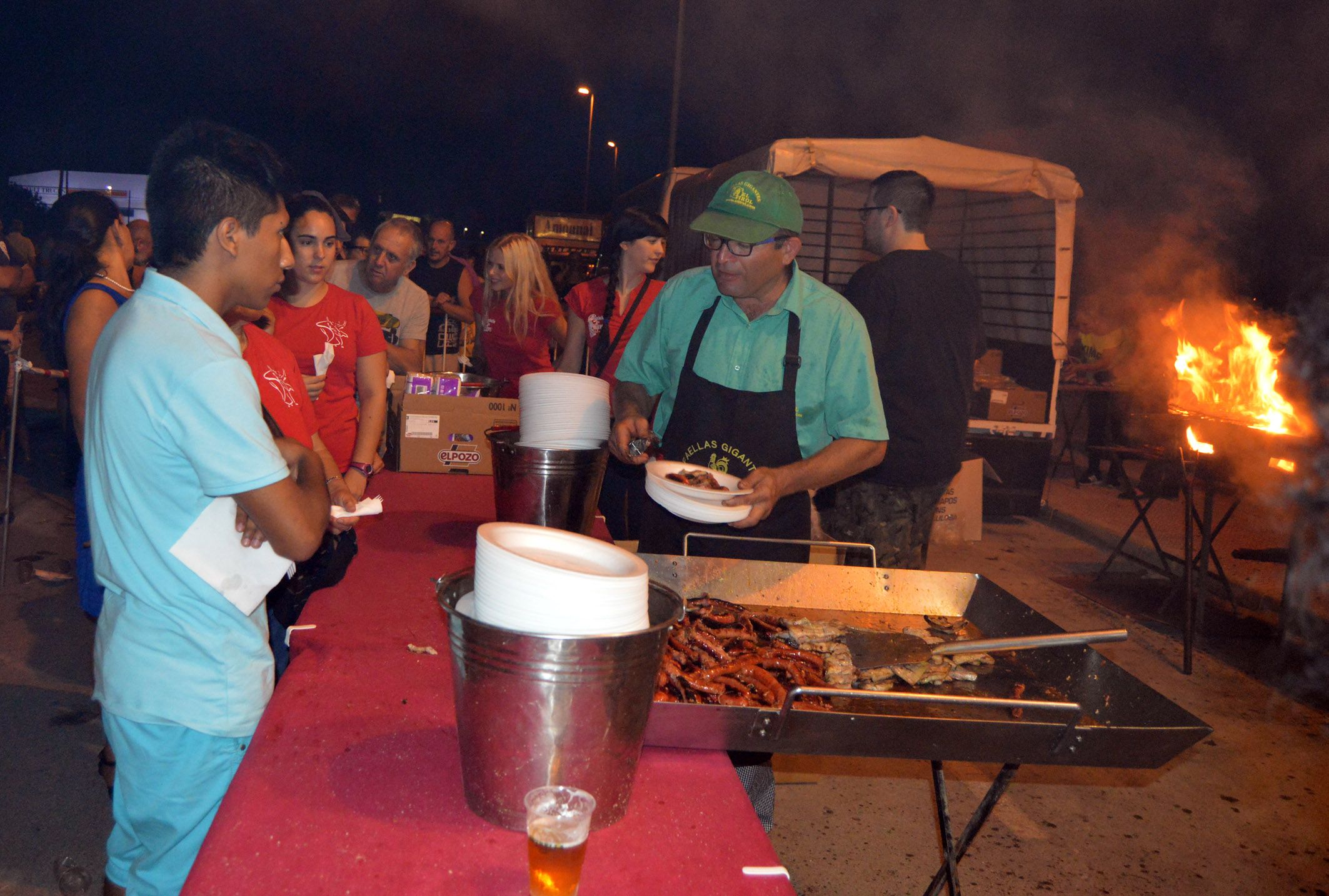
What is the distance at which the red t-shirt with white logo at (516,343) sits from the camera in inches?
231

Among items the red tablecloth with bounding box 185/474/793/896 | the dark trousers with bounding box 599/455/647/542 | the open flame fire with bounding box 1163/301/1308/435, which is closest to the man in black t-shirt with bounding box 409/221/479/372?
the dark trousers with bounding box 599/455/647/542

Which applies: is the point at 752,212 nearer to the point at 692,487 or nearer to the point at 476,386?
the point at 692,487

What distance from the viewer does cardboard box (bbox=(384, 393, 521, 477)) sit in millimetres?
4145

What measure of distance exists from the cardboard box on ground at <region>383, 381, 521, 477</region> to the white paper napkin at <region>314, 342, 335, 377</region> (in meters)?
0.50

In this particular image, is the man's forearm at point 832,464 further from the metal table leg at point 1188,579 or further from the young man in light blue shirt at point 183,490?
the metal table leg at point 1188,579

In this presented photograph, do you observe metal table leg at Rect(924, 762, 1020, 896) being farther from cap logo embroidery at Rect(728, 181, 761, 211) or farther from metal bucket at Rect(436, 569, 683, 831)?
cap logo embroidery at Rect(728, 181, 761, 211)

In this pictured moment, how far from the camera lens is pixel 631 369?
344cm

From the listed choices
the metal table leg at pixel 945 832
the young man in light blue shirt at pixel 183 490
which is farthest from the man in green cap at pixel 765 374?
the young man in light blue shirt at pixel 183 490

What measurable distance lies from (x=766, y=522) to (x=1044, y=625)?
993 mm

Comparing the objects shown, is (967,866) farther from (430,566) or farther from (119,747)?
(119,747)

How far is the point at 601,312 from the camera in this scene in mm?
5066

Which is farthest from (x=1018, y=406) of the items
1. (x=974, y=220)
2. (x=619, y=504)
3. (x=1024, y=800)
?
(x=619, y=504)

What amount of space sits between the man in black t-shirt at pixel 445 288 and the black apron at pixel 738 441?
507 cm

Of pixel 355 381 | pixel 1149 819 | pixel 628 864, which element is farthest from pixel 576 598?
pixel 1149 819
